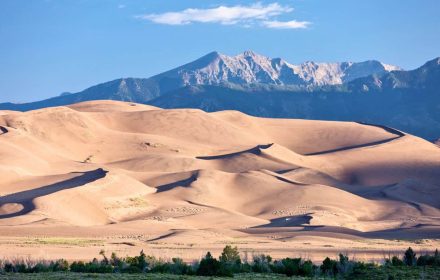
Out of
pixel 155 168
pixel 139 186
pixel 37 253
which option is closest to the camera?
pixel 37 253

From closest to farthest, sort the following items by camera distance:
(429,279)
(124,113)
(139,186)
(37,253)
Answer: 1. (429,279)
2. (37,253)
3. (139,186)
4. (124,113)

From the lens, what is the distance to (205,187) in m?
78.4

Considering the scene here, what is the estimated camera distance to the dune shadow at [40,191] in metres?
61.5

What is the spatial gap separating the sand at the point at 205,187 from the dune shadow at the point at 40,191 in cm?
23

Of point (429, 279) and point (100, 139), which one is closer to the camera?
point (429, 279)

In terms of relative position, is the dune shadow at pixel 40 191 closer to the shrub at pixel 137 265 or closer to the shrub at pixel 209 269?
the shrub at pixel 137 265

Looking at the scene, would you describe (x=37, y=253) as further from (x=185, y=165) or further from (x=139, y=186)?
(x=185, y=165)

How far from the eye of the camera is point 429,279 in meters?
22.2

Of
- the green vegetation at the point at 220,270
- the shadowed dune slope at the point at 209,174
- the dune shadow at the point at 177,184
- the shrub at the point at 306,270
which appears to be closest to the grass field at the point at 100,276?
the green vegetation at the point at 220,270

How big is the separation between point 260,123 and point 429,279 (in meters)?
122

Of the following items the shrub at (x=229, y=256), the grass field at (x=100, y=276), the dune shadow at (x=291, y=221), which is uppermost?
the dune shadow at (x=291, y=221)

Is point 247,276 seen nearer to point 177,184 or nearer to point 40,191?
point 40,191

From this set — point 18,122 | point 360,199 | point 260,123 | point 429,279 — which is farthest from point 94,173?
point 260,123

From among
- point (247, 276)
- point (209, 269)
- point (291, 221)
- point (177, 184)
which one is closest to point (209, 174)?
point (177, 184)
